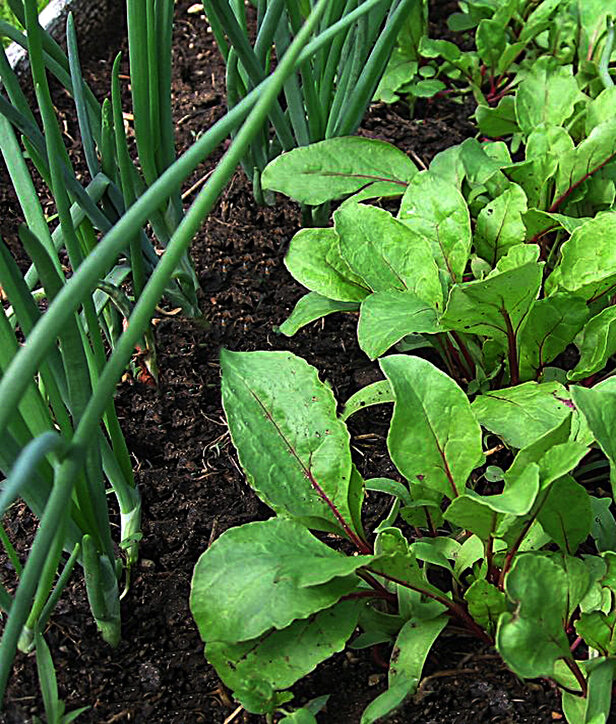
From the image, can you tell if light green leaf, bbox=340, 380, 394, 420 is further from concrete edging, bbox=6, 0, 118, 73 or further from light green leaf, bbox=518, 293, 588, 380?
concrete edging, bbox=6, 0, 118, 73

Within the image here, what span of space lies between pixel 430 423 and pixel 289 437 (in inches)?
6.5

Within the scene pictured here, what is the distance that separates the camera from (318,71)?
1.42m

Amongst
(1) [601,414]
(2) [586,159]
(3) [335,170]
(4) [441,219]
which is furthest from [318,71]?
(1) [601,414]

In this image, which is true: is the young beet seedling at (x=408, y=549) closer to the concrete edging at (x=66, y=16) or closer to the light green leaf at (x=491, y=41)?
the light green leaf at (x=491, y=41)

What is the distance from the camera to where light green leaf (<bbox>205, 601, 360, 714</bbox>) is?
0.93 m

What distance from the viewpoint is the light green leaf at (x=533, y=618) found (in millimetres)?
848

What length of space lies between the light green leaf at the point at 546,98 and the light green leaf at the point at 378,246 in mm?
407

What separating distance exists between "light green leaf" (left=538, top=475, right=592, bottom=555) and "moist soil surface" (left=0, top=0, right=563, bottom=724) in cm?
15

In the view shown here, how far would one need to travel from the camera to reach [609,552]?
1006 millimetres

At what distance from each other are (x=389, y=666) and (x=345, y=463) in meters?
0.22

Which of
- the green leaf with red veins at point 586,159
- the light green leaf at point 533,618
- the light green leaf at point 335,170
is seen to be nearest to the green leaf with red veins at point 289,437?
the light green leaf at point 533,618

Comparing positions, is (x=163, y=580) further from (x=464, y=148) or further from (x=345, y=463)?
(x=464, y=148)

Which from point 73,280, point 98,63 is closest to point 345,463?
point 73,280

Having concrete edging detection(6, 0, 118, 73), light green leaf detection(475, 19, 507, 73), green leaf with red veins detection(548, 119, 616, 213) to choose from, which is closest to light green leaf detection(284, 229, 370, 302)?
green leaf with red veins detection(548, 119, 616, 213)
